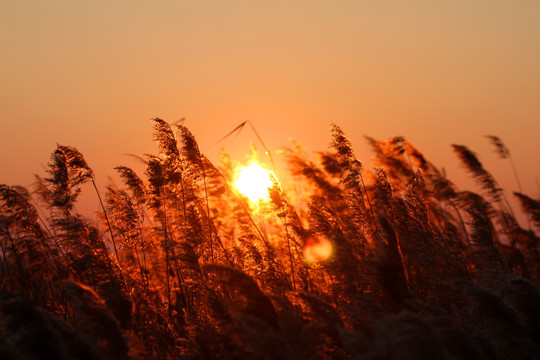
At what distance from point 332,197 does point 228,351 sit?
19.0 ft

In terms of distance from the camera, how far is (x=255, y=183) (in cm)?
823

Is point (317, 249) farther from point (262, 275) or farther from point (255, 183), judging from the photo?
point (255, 183)

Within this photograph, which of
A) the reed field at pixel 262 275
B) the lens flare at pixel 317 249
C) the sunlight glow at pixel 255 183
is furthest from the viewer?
the sunlight glow at pixel 255 183

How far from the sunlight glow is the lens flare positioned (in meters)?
0.81

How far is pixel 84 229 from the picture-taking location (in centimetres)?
645

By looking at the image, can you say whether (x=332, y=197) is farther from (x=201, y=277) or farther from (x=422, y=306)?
(x=422, y=306)

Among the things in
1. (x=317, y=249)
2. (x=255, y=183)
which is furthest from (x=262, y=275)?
(x=255, y=183)

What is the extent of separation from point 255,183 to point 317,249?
2187mm

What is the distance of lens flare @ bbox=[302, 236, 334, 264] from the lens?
19.6 feet

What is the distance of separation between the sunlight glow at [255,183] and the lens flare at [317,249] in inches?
31.8

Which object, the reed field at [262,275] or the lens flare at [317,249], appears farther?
the lens flare at [317,249]

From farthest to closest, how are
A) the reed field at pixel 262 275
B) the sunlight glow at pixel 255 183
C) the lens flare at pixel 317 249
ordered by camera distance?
1. the sunlight glow at pixel 255 183
2. the lens flare at pixel 317 249
3. the reed field at pixel 262 275

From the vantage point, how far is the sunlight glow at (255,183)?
6858 mm

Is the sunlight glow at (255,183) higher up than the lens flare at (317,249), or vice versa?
the sunlight glow at (255,183)
